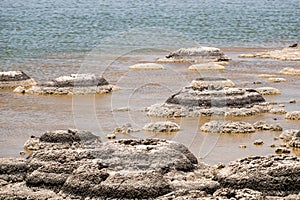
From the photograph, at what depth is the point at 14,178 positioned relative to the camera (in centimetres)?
1560

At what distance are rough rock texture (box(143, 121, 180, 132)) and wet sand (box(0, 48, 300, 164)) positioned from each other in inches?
10.1

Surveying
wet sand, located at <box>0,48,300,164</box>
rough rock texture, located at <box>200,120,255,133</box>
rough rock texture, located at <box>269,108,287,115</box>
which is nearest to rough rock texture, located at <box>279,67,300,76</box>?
wet sand, located at <box>0,48,300,164</box>

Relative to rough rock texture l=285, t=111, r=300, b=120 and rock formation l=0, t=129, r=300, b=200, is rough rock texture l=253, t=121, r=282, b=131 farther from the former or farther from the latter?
rock formation l=0, t=129, r=300, b=200

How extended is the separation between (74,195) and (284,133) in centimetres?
894

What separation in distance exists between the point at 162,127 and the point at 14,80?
12.9m

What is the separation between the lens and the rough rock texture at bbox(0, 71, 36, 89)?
1313 inches

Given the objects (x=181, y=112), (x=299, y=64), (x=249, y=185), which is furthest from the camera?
(x=299, y=64)

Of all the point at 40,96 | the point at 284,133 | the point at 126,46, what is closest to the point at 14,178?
the point at 284,133

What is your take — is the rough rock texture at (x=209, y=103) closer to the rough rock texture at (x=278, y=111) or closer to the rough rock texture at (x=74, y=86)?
the rough rock texture at (x=278, y=111)

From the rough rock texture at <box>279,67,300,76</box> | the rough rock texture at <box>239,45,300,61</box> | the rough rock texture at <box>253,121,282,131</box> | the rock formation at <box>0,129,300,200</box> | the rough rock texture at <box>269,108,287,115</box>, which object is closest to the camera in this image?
the rock formation at <box>0,129,300,200</box>

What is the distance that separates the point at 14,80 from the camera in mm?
33688

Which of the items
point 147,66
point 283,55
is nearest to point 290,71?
point 147,66

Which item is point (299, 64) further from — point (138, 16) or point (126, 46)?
point (138, 16)

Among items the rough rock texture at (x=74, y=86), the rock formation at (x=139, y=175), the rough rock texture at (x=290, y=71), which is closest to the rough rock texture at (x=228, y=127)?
the rock formation at (x=139, y=175)
